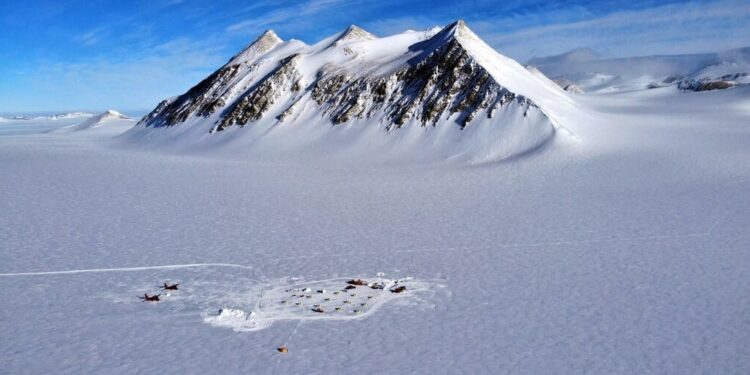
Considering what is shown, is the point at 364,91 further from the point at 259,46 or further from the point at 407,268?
the point at 407,268

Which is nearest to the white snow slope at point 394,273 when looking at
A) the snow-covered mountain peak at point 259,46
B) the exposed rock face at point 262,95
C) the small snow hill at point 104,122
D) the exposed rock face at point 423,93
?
the exposed rock face at point 423,93

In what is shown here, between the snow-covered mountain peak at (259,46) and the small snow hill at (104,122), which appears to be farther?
the small snow hill at (104,122)

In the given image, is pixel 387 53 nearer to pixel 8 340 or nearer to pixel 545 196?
pixel 545 196

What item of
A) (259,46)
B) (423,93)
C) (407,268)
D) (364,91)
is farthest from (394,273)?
(259,46)

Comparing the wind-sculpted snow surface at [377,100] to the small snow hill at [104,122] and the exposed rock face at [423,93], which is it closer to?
the exposed rock face at [423,93]

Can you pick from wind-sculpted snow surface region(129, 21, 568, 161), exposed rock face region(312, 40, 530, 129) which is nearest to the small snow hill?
wind-sculpted snow surface region(129, 21, 568, 161)
